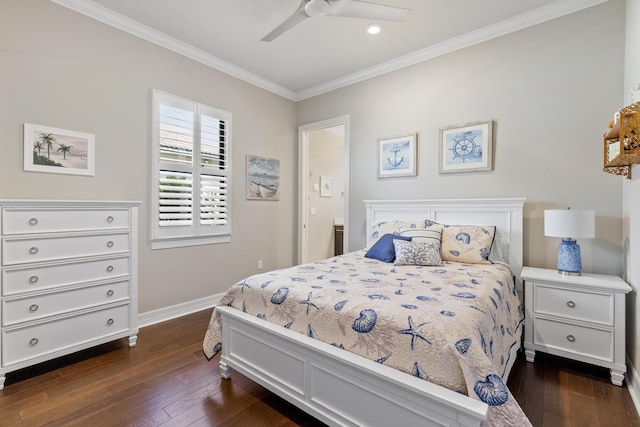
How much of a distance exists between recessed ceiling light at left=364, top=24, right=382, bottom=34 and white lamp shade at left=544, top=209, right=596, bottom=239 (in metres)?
2.22

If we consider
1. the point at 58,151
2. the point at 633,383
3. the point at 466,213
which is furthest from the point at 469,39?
the point at 58,151

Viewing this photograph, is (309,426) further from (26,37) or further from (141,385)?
(26,37)

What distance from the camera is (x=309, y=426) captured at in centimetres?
161

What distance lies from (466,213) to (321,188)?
106 inches

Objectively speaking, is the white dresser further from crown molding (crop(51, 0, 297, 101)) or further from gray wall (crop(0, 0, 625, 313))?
crown molding (crop(51, 0, 297, 101))

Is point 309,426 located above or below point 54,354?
below

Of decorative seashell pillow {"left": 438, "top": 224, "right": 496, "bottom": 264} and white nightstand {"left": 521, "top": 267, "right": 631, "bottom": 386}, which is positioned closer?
white nightstand {"left": 521, "top": 267, "right": 631, "bottom": 386}

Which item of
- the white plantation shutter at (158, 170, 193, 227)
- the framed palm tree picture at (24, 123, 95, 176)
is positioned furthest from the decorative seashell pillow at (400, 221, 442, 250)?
the framed palm tree picture at (24, 123, 95, 176)

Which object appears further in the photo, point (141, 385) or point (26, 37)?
point (26, 37)

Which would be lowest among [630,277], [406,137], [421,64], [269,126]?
[630,277]

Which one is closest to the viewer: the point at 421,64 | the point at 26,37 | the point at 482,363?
the point at 482,363

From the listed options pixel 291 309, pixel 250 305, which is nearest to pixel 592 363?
pixel 291 309

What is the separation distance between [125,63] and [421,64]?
120 inches

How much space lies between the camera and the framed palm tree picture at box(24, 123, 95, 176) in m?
2.27
